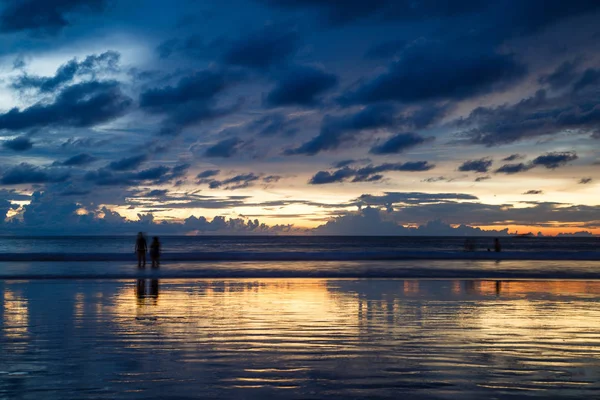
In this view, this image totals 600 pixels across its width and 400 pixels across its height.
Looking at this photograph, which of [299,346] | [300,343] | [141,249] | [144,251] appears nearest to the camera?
[299,346]

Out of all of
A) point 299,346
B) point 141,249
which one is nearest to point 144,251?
point 141,249

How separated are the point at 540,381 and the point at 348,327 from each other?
526 cm

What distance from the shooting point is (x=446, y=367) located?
8.97 m

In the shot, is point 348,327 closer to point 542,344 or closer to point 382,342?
point 382,342

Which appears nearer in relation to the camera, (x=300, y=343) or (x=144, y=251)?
(x=300, y=343)

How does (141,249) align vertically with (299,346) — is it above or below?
above

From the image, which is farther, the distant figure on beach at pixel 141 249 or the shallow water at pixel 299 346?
the distant figure on beach at pixel 141 249

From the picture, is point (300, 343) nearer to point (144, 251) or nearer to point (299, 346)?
point (299, 346)

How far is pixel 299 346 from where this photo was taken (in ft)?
34.9

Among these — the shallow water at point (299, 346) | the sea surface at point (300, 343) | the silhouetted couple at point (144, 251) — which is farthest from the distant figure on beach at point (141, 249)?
the shallow water at point (299, 346)

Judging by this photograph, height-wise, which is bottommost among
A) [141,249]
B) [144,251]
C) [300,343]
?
[300,343]

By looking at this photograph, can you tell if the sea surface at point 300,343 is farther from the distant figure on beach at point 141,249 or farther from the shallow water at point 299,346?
the distant figure on beach at point 141,249

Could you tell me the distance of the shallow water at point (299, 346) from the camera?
25.6 feet

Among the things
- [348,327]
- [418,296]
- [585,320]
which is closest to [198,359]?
[348,327]
